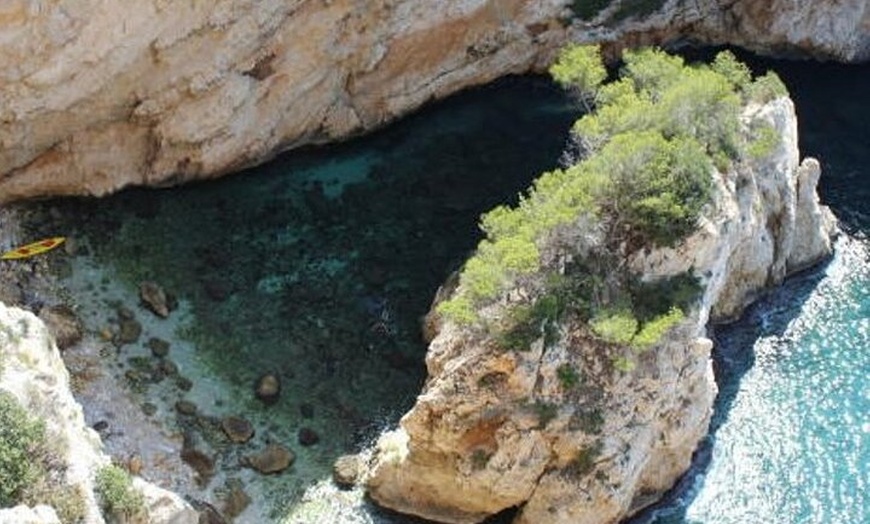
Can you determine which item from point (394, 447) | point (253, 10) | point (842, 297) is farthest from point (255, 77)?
point (842, 297)

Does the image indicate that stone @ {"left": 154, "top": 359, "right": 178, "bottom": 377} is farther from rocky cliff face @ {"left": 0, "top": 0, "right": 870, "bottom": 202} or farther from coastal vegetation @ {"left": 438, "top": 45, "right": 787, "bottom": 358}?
coastal vegetation @ {"left": 438, "top": 45, "right": 787, "bottom": 358}

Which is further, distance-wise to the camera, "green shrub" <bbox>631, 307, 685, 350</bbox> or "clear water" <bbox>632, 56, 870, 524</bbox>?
"clear water" <bbox>632, 56, 870, 524</bbox>

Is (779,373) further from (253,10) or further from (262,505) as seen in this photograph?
(253,10)

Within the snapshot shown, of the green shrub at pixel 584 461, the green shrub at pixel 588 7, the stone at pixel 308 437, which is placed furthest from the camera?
the green shrub at pixel 588 7

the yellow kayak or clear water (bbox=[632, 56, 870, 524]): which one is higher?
the yellow kayak

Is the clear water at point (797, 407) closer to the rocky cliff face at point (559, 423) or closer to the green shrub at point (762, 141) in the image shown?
Result: the rocky cliff face at point (559, 423)

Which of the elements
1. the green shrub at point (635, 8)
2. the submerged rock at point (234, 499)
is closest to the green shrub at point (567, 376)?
the submerged rock at point (234, 499)

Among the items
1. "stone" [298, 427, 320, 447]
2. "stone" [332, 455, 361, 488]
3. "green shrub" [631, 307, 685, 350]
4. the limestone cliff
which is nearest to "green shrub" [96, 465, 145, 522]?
the limestone cliff
